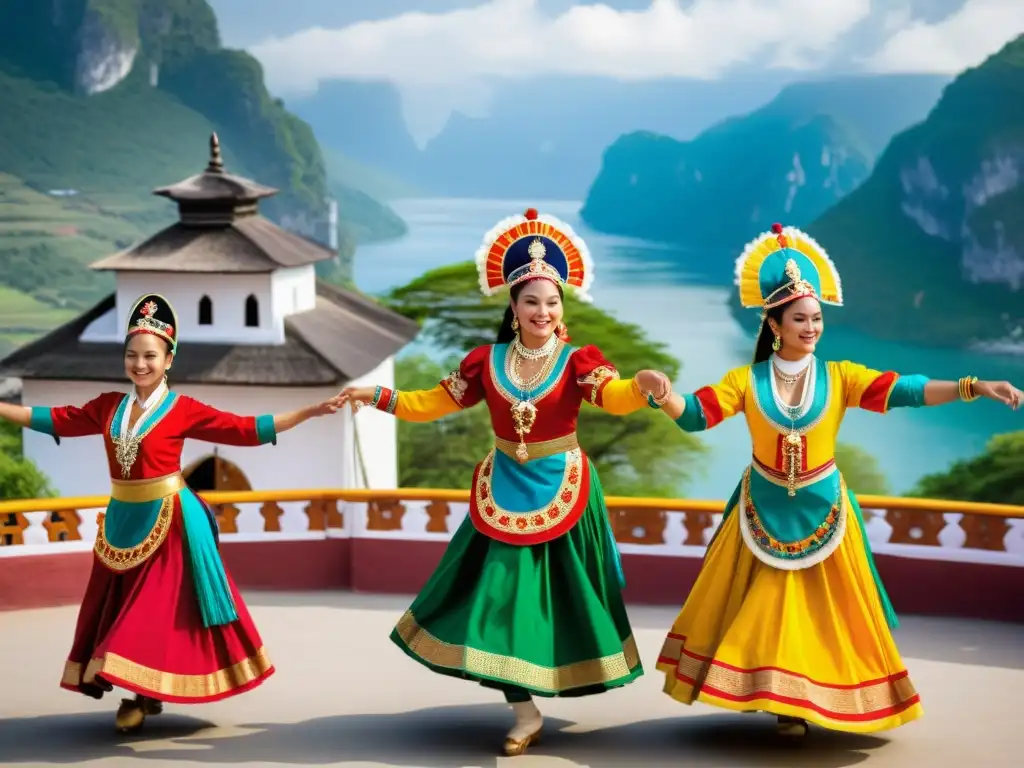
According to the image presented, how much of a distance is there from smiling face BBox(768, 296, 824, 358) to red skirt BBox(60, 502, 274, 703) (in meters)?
2.04

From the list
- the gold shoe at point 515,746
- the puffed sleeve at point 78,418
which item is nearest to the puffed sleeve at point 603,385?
the gold shoe at point 515,746

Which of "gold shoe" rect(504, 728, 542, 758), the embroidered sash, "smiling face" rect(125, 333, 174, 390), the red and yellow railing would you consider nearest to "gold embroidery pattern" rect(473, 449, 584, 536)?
the embroidered sash

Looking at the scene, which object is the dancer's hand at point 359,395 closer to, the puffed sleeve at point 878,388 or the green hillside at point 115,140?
the puffed sleeve at point 878,388

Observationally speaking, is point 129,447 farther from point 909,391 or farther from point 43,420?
point 909,391

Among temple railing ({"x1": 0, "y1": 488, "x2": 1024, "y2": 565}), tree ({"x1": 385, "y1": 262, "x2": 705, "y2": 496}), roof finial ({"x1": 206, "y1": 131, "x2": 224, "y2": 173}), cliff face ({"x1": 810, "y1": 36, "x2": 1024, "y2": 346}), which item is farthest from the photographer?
cliff face ({"x1": 810, "y1": 36, "x2": 1024, "y2": 346})

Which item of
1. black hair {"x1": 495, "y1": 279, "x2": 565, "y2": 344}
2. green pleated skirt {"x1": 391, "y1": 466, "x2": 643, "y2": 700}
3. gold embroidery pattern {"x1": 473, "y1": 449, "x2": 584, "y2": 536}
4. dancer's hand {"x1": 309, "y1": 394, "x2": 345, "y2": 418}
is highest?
black hair {"x1": 495, "y1": 279, "x2": 565, "y2": 344}

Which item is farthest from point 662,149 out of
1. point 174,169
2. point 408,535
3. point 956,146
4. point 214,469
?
point 408,535

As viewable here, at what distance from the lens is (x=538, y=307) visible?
5602mm

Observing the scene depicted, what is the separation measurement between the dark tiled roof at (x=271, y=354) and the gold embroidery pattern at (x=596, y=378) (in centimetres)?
1279

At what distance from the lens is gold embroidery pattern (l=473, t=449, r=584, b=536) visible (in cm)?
554

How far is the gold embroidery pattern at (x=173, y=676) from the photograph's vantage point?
214 inches

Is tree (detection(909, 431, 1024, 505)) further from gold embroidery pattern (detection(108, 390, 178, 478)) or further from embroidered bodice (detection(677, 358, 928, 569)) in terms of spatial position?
gold embroidery pattern (detection(108, 390, 178, 478))

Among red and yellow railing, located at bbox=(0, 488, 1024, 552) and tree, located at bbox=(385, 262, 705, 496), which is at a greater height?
tree, located at bbox=(385, 262, 705, 496)

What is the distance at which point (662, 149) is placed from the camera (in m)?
40.7
